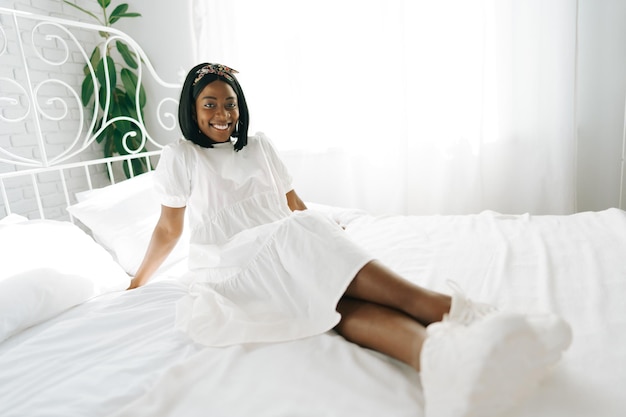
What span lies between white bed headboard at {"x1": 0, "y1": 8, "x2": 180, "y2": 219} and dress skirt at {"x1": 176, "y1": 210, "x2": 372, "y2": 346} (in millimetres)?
1063

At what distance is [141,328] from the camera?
3.48 ft

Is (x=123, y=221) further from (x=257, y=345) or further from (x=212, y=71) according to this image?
(x=257, y=345)

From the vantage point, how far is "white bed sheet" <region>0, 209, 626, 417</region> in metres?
0.72

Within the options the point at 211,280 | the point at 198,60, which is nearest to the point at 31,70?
the point at 198,60

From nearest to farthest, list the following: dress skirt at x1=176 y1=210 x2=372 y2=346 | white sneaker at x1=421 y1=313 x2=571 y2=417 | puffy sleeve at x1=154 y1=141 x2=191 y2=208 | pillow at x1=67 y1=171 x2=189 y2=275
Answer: white sneaker at x1=421 y1=313 x2=571 y2=417 → dress skirt at x1=176 y1=210 x2=372 y2=346 → puffy sleeve at x1=154 y1=141 x2=191 y2=208 → pillow at x1=67 y1=171 x2=189 y2=275

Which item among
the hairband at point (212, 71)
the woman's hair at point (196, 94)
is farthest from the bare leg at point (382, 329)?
the hairband at point (212, 71)

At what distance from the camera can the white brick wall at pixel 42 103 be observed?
1.96 metres

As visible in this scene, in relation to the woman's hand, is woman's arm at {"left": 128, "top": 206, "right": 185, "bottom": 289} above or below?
above

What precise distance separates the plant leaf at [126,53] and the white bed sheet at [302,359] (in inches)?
68.6

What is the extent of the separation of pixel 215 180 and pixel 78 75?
161 cm

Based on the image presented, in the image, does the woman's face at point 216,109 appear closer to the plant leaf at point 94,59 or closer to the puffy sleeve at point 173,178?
the puffy sleeve at point 173,178

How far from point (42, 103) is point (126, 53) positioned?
23.4 inches

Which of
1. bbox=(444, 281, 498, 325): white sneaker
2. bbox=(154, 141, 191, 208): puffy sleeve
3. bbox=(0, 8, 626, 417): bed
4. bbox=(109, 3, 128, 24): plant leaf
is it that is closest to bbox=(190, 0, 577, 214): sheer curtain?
bbox=(109, 3, 128, 24): plant leaf

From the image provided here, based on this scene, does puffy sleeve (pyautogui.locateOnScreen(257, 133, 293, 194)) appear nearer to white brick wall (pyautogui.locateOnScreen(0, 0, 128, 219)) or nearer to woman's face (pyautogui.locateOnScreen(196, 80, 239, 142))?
woman's face (pyautogui.locateOnScreen(196, 80, 239, 142))
